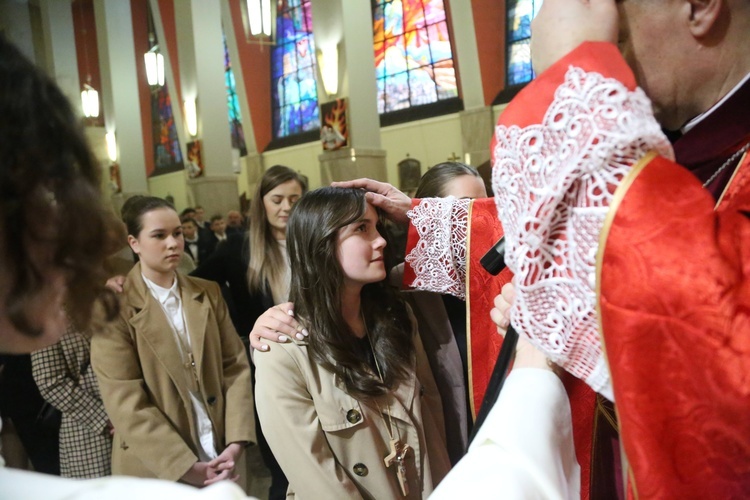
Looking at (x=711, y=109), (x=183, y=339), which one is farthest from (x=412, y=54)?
(x=711, y=109)

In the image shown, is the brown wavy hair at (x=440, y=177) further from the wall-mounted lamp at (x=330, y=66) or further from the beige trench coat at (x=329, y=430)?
the wall-mounted lamp at (x=330, y=66)

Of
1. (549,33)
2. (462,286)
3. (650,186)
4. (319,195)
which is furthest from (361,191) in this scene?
(650,186)

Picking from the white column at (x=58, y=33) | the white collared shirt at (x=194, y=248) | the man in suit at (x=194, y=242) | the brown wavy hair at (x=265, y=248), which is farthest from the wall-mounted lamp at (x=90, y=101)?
the brown wavy hair at (x=265, y=248)

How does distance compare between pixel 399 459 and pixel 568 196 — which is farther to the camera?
pixel 399 459

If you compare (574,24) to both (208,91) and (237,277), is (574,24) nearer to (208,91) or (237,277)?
(237,277)

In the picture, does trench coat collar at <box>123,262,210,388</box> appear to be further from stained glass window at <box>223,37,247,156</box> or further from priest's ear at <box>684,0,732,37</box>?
stained glass window at <box>223,37,247,156</box>

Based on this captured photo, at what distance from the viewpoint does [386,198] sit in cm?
178

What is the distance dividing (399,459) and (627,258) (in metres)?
1.13

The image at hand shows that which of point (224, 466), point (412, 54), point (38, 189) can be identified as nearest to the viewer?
point (38, 189)

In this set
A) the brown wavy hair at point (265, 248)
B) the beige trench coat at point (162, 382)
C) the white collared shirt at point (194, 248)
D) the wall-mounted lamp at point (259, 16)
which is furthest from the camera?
the wall-mounted lamp at point (259, 16)

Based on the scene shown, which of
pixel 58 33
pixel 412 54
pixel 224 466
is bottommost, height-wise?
pixel 224 466

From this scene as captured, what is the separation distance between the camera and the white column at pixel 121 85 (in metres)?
9.19

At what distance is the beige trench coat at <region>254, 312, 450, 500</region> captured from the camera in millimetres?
1515

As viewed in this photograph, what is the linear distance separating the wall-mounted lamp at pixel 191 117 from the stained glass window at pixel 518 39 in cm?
573
